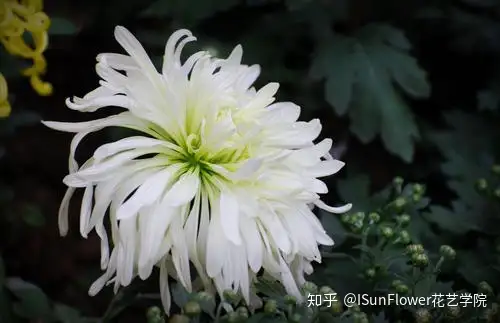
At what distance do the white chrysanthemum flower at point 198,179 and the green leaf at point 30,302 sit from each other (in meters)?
0.23

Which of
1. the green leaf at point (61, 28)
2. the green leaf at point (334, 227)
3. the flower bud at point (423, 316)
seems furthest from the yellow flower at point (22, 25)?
the flower bud at point (423, 316)

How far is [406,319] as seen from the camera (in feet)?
2.29

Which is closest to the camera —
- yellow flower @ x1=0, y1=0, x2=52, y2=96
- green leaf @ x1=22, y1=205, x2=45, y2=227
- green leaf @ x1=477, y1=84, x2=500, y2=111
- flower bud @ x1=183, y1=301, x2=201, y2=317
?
flower bud @ x1=183, y1=301, x2=201, y2=317

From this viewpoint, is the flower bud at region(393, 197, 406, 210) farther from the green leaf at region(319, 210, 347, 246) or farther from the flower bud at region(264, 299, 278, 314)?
the flower bud at region(264, 299, 278, 314)

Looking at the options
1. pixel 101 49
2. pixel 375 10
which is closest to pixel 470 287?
pixel 375 10

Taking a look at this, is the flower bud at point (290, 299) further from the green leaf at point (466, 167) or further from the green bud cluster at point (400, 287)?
the green leaf at point (466, 167)

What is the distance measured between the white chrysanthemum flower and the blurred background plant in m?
0.06

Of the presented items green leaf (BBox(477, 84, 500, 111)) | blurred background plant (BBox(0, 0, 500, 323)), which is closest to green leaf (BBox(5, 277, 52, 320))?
blurred background plant (BBox(0, 0, 500, 323))

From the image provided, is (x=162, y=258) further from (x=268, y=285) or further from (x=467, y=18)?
(x=467, y=18)

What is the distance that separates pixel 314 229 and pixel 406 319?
6.7 inches

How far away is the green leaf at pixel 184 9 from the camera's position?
3.27 feet

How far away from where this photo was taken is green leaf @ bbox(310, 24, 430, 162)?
3.32 ft

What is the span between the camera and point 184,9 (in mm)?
1009

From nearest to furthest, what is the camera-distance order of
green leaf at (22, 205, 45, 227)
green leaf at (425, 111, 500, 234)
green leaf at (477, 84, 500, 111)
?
1. green leaf at (425, 111, 500, 234)
2. green leaf at (22, 205, 45, 227)
3. green leaf at (477, 84, 500, 111)
